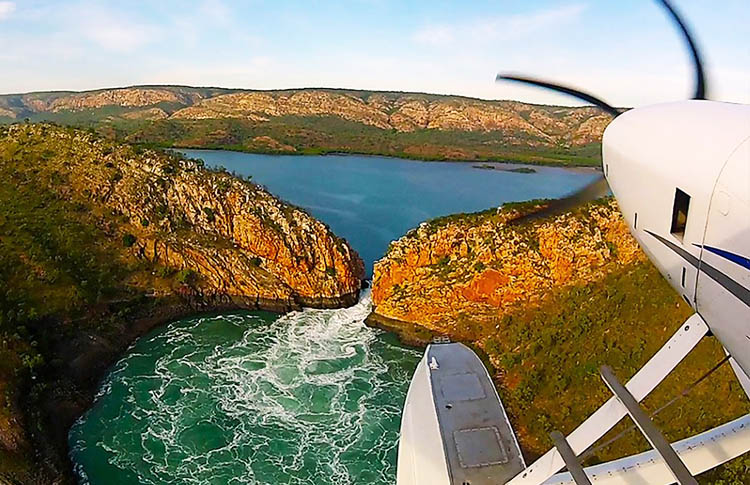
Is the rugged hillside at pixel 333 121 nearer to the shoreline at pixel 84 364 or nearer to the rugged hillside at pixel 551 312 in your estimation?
the shoreline at pixel 84 364

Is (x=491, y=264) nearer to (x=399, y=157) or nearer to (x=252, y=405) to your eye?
(x=252, y=405)

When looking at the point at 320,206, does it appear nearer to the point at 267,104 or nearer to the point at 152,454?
the point at 152,454

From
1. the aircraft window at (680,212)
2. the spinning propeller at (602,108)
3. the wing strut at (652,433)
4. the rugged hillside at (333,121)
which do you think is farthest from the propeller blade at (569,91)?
the rugged hillside at (333,121)

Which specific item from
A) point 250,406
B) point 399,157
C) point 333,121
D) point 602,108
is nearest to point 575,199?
point 602,108

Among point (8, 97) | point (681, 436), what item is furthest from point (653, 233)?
point (8, 97)

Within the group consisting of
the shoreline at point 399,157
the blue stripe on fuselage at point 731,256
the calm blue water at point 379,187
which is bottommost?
the calm blue water at point 379,187
